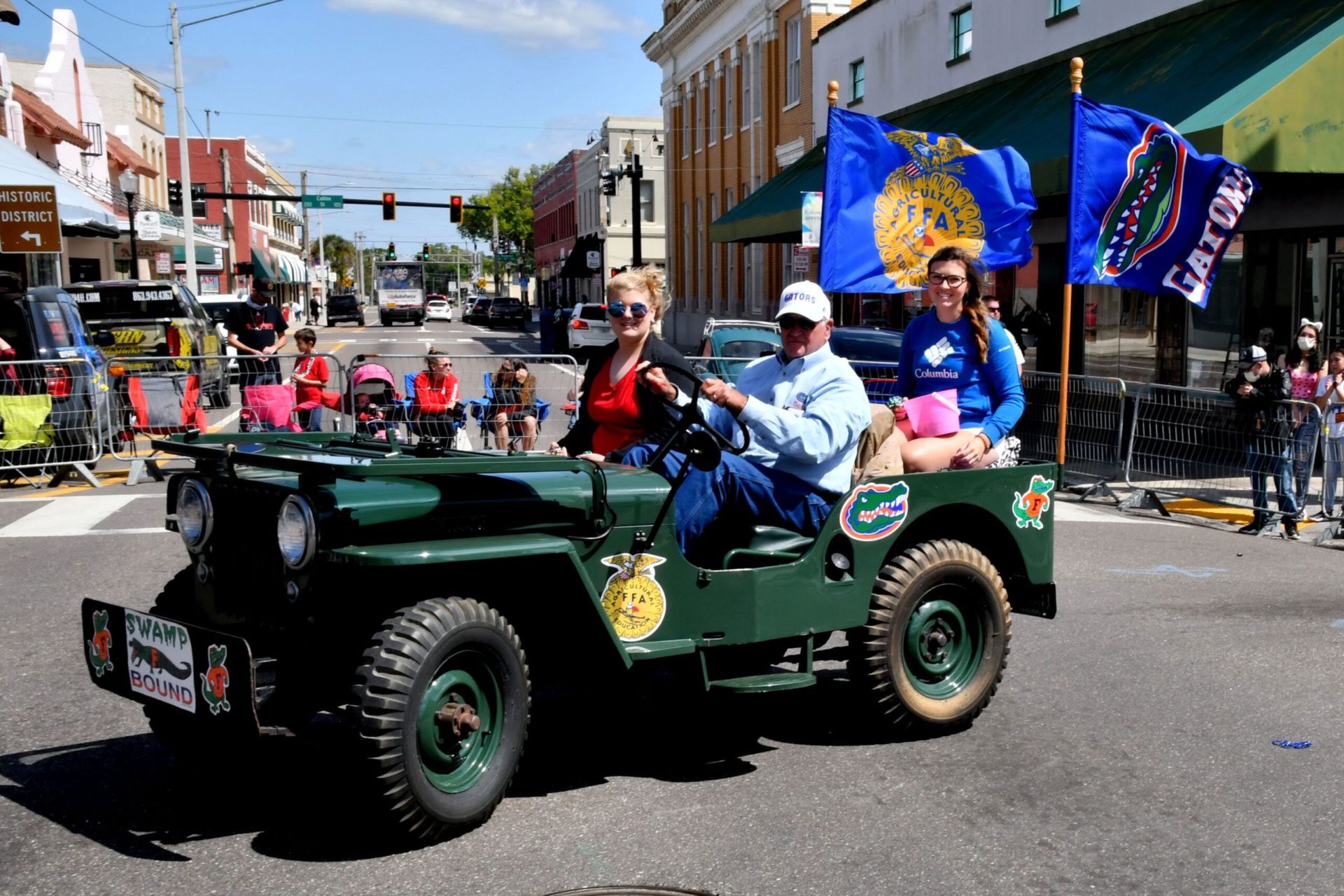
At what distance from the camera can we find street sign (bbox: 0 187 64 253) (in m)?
20.8

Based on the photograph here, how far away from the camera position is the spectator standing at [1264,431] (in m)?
11.5

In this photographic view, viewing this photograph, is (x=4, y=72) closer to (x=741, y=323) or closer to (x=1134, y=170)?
(x=741, y=323)

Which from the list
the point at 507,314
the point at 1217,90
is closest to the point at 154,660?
the point at 1217,90

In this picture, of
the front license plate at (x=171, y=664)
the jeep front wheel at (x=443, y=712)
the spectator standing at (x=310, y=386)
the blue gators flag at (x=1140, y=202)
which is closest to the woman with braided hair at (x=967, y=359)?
the jeep front wheel at (x=443, y=712)

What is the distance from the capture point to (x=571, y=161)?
295 feet

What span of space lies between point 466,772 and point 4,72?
116ft

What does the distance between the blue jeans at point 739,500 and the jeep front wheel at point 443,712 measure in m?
0.94

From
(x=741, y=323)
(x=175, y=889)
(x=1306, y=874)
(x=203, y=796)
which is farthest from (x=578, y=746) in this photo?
(x=741, y=323)

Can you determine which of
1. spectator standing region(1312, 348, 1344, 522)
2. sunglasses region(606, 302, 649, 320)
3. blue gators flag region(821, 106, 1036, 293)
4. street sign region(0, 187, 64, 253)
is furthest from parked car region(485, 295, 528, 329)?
sunglasses region(606, 302, 649, 320)

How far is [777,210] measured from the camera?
25.7 m

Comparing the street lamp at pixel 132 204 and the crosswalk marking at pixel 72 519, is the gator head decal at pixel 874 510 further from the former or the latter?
the street lamp at pixel 132 204

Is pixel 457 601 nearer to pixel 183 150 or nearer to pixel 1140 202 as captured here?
pixel 1140 202

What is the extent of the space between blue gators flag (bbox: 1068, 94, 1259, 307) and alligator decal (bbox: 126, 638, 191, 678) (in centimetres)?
939

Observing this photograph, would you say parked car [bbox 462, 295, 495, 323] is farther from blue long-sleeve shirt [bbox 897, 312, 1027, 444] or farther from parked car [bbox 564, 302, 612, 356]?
blue long-sleeve shirt [bbox 897, 312, 1027, 444]
